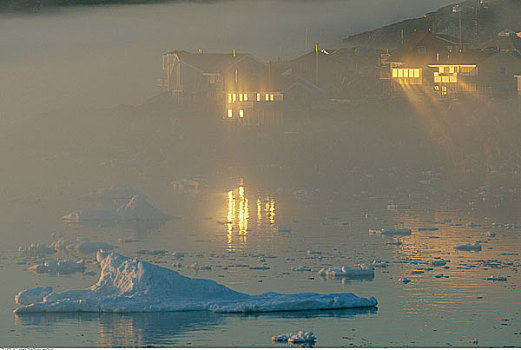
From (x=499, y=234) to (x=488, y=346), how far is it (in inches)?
706

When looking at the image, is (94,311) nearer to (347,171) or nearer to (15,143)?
(347,171)

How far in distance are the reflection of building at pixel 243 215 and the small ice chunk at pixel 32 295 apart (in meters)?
11.1

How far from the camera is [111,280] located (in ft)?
90.5

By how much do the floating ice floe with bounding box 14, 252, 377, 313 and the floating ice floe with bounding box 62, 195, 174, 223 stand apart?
18379 millimetres

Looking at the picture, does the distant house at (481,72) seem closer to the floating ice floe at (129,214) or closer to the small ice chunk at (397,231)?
the floating ice floe at (129,214)

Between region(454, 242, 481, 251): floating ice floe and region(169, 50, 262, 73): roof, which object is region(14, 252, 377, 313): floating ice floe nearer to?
region(454, 242, 481, 251): floating ice floe

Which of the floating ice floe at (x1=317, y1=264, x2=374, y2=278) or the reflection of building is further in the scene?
the reflection of building

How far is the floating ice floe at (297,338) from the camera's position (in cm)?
2423

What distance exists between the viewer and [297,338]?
2422cm

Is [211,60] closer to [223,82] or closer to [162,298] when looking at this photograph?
[223,82]

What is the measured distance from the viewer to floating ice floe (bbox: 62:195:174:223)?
46.1 metres

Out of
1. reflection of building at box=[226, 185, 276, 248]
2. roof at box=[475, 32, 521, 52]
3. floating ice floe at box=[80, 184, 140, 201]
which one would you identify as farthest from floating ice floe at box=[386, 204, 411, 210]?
roof at box=[475, 32, 521, 52]

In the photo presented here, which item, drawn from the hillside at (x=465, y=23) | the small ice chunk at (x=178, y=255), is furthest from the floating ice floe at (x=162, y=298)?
the hillside at (x=465, y=23)

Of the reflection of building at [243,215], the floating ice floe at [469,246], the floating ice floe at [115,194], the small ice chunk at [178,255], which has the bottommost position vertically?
the small ice chunk at [178,255]
